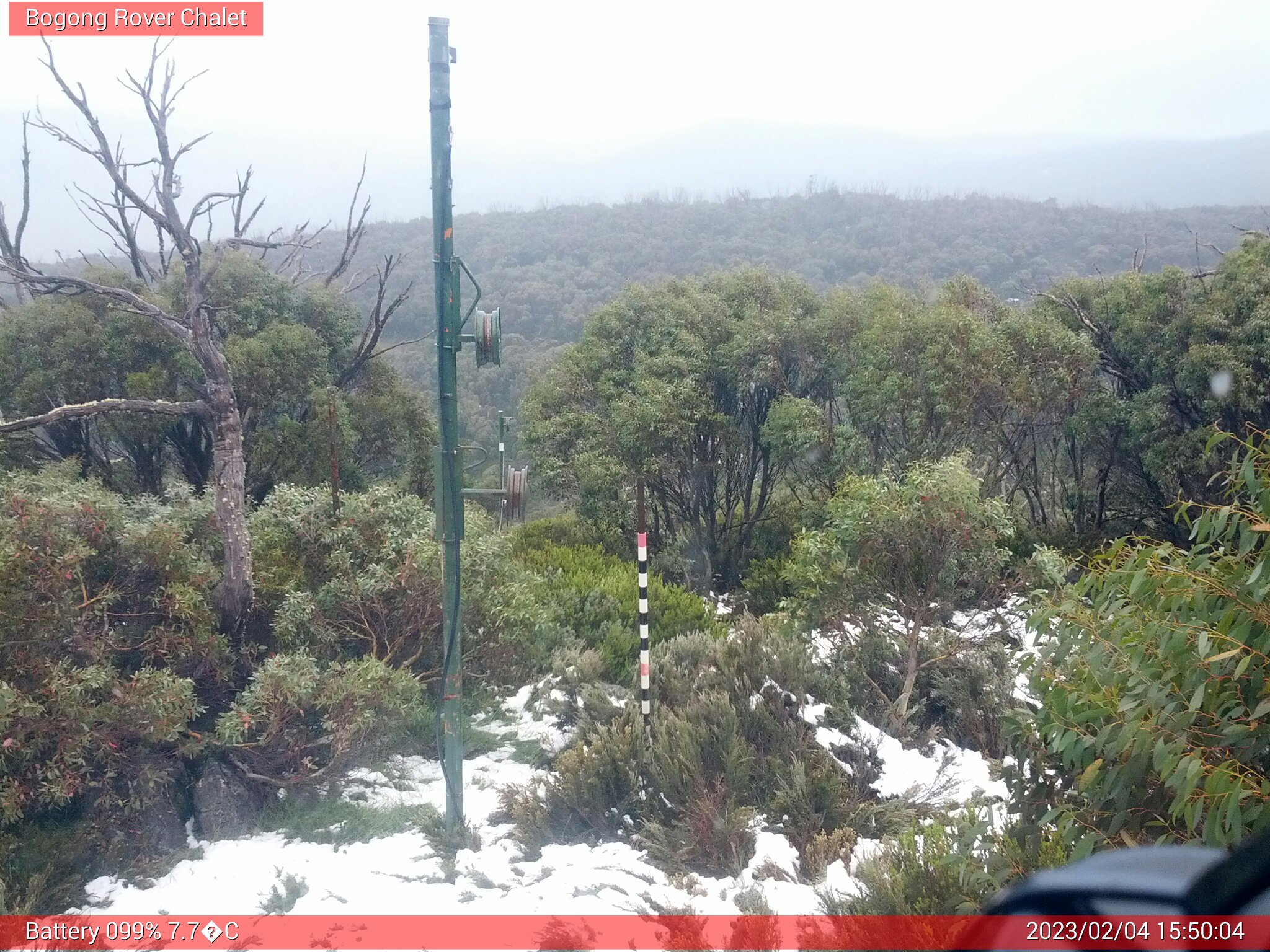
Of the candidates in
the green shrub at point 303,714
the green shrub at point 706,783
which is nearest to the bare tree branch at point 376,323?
the green shrub at point 303,714

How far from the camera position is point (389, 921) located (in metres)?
3.87

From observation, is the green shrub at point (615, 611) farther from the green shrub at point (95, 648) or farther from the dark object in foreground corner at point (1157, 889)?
the dark object in foreground corner at point (1157, 889)

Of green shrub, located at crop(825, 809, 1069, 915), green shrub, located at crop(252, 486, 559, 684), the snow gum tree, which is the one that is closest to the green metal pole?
green shrub, located at crop(252, 486, 559, 684)

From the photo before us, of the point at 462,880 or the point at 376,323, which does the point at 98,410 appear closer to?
the point at 462,880

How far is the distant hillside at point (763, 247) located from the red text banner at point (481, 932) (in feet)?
21.4

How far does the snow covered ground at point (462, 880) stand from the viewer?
3.95 metres

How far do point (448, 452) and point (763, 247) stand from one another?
77.4 feet

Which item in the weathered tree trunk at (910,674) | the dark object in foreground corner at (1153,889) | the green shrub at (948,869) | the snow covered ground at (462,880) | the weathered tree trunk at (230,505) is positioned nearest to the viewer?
the dark object in foreground corner at (1153,889)

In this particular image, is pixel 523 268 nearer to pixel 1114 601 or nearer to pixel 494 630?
pixel 494 630

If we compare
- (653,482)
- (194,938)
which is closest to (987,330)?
(653,482)

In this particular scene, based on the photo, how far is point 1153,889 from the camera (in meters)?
1.02

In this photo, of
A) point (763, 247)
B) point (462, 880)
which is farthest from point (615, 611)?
point (763, 247)

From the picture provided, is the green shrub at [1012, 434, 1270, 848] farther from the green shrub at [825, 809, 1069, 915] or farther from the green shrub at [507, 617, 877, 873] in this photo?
the green shrub at [507, 617, 877, 873]

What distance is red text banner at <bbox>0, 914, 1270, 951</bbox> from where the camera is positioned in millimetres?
3174
